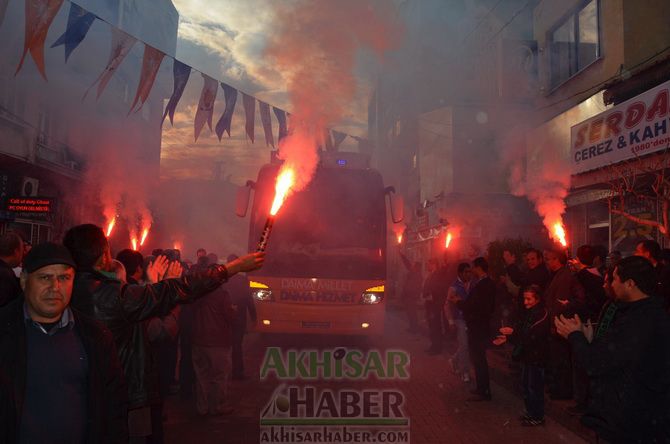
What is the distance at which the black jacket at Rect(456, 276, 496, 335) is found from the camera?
6.64m

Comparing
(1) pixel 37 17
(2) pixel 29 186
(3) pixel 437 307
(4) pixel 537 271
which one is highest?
(1) pixel 37 17

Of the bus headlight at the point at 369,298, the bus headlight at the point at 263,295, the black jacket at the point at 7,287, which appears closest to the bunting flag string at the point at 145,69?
the bus headlight at the point at 263,295

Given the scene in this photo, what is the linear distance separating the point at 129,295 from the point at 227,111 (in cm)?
988

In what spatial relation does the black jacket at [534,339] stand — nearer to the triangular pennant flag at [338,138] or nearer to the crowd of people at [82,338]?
the crowd of people at [82,338]

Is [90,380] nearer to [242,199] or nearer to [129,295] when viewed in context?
[129,295]

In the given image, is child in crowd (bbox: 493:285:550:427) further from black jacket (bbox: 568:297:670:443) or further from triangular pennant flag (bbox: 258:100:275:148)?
triangular pennant flag (bbox: 258:100:275:148)

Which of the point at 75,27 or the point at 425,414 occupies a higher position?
the point at 75,27

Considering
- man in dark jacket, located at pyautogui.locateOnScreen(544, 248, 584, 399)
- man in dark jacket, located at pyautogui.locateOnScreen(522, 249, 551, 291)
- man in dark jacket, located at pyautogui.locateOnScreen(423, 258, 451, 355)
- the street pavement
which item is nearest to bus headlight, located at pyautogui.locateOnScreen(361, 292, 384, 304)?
the street pavement

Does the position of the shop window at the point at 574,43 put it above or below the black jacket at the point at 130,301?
above

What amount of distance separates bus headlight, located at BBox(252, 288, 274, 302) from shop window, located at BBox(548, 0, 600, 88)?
489 inches

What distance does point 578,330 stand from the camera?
2973 mm

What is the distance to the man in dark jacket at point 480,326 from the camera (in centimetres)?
658

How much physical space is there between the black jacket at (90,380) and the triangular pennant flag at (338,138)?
36.8ft

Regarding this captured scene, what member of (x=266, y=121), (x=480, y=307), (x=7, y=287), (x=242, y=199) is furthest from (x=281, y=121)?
(x=7, y=287)
